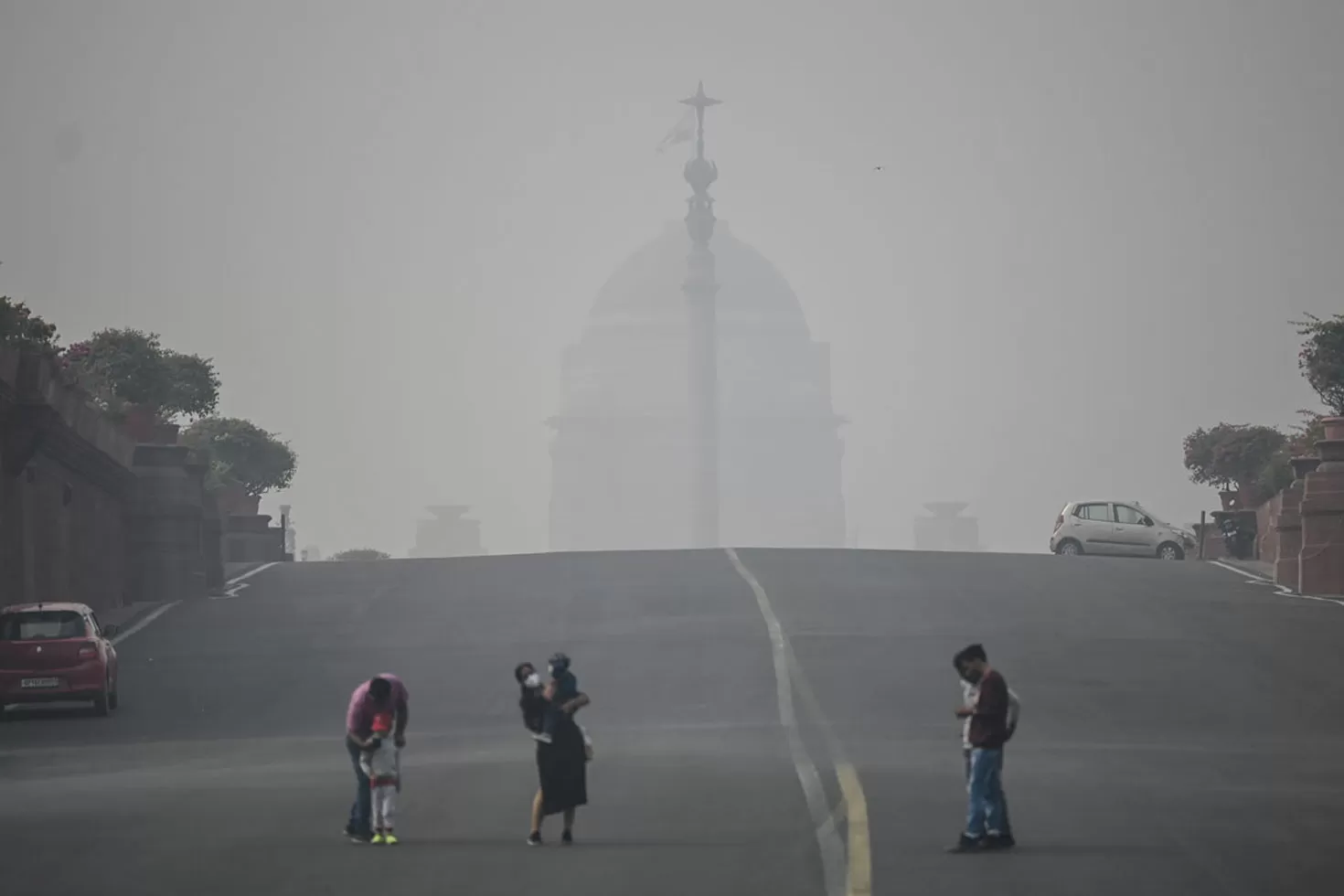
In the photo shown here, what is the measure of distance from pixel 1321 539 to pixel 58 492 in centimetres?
2631

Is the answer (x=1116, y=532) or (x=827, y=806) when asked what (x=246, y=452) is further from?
(x=827, y=806)

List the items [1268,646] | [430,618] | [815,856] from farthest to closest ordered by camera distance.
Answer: [430,618] < [1268,646] < [815,856]

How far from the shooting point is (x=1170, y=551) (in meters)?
59.8

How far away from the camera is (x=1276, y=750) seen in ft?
86.5

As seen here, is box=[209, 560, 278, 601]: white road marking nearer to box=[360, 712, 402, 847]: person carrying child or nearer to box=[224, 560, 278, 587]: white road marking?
box=[224, 560, 278, 587]: white road marking

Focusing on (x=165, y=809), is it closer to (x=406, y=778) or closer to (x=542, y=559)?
(x=406, y=778)

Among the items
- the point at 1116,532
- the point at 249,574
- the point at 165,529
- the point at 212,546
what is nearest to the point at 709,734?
the point at 165,529

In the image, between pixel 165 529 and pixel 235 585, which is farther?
pixel 235 585

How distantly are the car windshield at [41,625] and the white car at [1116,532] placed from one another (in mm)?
32793

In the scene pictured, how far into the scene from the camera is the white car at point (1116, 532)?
59.8 meters

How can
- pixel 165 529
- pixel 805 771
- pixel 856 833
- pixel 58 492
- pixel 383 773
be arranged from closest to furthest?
pixel 383 773 → pixel 856 833 → pixel 805 771 → pixel 58 492 → pixel 165 529

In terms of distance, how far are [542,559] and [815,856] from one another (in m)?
38.2

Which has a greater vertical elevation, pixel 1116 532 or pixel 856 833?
pixel 1116 532

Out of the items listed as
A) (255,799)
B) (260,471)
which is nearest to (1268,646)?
(255,799)
